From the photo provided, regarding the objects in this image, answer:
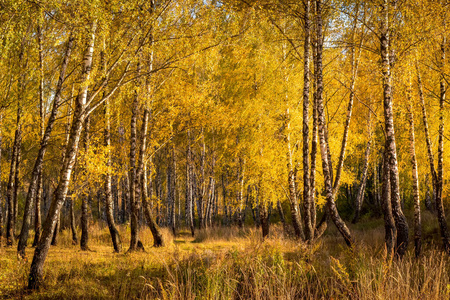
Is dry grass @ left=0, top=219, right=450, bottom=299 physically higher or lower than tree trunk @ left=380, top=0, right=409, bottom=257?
lower

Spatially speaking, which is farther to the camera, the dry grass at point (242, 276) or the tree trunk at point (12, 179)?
the tree trunk at point (12, 179)

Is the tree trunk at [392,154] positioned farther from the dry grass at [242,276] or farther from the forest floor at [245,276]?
the dry grass at [242,276]

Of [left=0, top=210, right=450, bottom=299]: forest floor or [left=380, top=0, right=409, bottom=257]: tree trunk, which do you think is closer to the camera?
[left=0, top=210, right=450, bottom=299]: forest floor

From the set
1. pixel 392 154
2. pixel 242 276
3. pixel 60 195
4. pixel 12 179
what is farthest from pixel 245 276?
pixel 12 179

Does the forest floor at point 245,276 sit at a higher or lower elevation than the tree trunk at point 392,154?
lower

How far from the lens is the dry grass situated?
3.61 m

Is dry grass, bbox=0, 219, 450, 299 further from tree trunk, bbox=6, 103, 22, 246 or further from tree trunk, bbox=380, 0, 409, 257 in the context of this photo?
tree trunk, bbox=6, 103, 22, 246

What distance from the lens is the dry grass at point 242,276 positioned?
3607 mm

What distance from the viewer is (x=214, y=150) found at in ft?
54.6

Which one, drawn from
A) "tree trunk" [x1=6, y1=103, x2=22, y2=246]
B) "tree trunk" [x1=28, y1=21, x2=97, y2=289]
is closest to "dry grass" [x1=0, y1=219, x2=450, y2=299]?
"tree trunk" [x1=28, y1=21, x2=97, y2=289]

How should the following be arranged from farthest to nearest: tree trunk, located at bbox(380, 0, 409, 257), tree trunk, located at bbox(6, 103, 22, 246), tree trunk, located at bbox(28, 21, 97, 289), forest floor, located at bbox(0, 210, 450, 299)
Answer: tree trunk, located at bbox(6, 103, 22, 246) → tree trunk, located at bbox(380, 0, 409, 257) → tree trunk, located at bbox(28, 21, 97, 289) → forest floor, located at bbox(0, 210, 450, 299)

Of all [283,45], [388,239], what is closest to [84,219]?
[388,239]

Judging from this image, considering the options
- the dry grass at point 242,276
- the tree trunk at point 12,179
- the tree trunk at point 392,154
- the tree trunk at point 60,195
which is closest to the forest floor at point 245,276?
the dry grass at point 242,276

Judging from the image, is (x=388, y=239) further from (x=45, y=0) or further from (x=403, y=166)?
(x=403, y=166)
